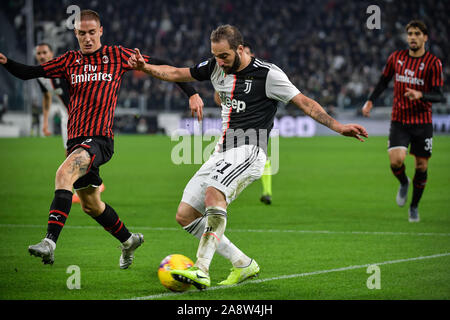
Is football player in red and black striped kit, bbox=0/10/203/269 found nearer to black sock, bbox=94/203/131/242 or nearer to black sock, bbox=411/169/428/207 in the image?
black sock, bbox=94/203/131/242

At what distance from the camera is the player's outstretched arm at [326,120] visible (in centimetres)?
559

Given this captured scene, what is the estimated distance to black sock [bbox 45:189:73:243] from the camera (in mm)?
5980

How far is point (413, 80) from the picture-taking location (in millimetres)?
10117

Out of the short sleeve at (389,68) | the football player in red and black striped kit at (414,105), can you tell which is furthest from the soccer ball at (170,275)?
the short sleeve at (389,68)

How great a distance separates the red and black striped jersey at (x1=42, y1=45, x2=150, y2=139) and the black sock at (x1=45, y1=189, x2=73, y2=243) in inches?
29.7

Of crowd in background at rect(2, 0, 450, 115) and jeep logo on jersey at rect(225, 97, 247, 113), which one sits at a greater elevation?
crowd in background at rect(2, 0, 450, 115)

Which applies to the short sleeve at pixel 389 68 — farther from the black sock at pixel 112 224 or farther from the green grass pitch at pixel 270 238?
the black sock at pixel 112 224

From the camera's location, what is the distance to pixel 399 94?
34.1 ft

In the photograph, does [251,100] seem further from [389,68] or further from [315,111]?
[389,68]

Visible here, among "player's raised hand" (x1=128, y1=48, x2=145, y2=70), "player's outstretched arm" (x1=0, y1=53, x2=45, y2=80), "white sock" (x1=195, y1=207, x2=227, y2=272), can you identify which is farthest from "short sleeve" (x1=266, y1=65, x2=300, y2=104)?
"player's outstretched arm" (x1=0, y1=53, x2=45, y2=80)

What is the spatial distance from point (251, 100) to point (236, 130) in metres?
0.29

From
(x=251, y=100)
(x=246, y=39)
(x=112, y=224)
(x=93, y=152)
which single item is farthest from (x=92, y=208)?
(x=246, y=39)

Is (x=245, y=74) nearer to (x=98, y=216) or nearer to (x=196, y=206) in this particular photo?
(x=196, y=206)
